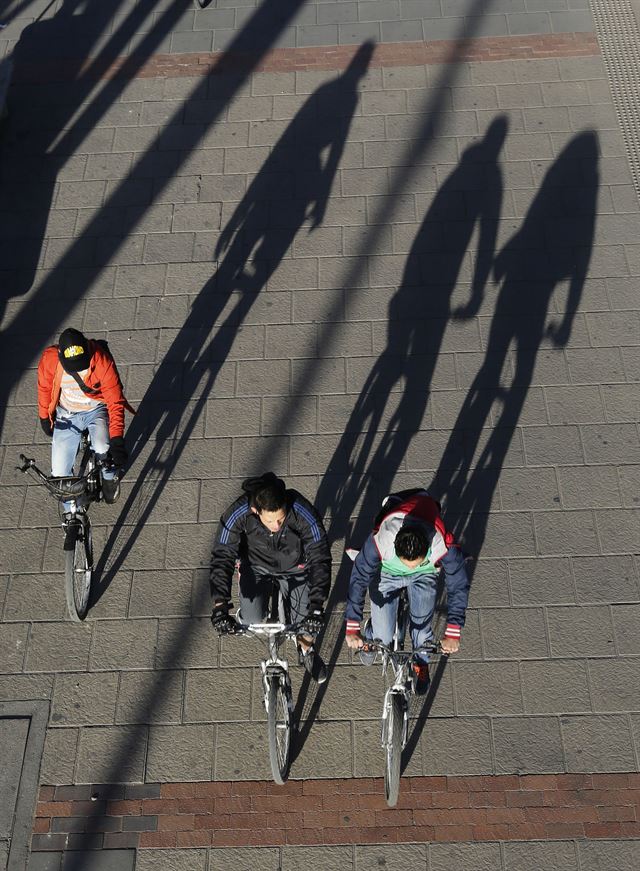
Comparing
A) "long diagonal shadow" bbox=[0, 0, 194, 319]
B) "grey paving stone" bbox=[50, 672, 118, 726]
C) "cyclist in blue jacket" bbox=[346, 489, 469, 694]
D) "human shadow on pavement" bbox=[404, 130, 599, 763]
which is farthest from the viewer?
"long diagonal shadow" bbox=[0, 0, 194, 319]

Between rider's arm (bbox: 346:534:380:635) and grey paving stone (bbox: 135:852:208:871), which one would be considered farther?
grey paving stone (bbox: 135:852:208:871)

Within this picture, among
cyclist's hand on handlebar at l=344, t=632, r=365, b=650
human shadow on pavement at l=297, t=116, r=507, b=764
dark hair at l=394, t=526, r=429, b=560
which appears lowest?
cyclist's hand on handlebar at l=344, t=632, r=365, b=650

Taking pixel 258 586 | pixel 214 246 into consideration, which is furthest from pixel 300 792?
pixel 214 246

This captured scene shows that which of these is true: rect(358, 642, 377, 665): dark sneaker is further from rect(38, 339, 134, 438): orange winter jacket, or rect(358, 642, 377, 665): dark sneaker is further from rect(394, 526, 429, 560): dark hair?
rect(38, 339, 134, 438): orange winter jacket

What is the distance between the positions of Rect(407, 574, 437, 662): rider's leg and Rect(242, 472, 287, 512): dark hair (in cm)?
112

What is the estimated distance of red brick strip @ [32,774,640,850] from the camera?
5785mm

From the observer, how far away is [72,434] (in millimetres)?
6480

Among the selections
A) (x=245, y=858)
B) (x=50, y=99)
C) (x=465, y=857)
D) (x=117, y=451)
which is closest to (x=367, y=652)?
(x=465, y=857)

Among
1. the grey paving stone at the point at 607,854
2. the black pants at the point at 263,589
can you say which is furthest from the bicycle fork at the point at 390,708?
the grey paving stone at the point at 607,854

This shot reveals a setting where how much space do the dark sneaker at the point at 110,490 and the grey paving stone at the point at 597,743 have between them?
3752 millimetres

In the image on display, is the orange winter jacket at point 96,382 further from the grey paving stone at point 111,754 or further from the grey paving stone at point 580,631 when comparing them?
the grey paving stone at point 580,631

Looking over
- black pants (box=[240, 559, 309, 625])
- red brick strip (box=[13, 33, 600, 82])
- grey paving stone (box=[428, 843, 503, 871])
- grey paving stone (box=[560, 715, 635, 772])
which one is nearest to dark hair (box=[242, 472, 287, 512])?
black pants (box=[240, 559, 309, 625])

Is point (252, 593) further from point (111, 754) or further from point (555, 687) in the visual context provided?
point (555, 687)

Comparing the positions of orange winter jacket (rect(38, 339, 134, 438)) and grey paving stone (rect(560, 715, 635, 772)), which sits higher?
orange winter jacket (rect(38, 339, 134, 438))
